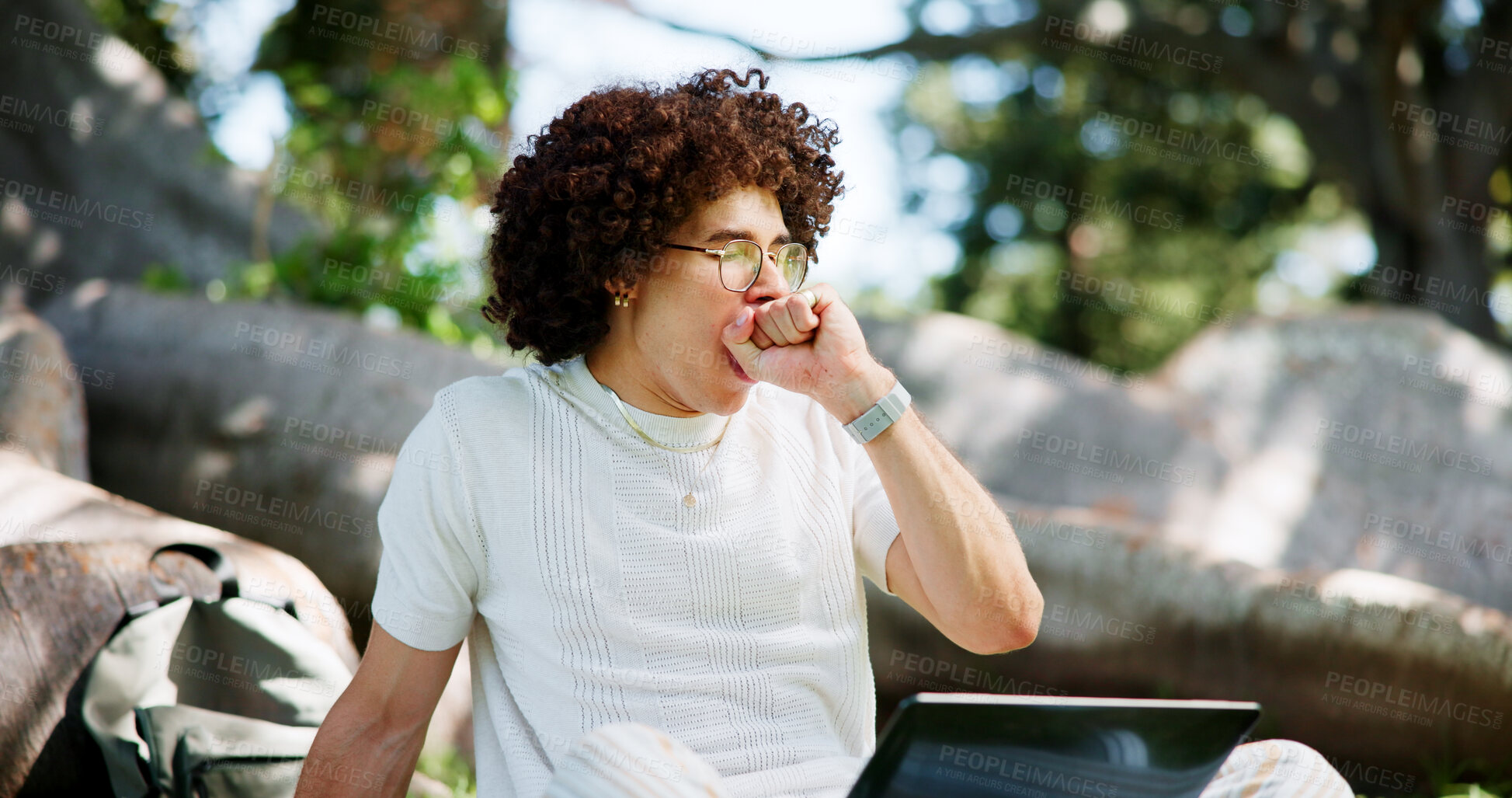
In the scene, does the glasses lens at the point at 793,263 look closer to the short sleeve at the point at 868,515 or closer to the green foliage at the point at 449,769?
the short sleeve at the point at 868,515

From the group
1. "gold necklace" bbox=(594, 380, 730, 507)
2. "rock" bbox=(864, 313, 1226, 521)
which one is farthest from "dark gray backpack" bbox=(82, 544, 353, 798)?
"rock" bbox=(864, 313, 1226, 521)

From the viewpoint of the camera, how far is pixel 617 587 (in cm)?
202

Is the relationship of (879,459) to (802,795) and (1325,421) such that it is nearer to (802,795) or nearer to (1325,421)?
(802,795)

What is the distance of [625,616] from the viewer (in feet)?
6.57

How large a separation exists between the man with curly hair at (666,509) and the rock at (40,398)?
255cm

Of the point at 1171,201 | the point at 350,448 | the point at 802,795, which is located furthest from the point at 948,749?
the point at 1171,201

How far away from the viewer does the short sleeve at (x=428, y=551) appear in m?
1.91

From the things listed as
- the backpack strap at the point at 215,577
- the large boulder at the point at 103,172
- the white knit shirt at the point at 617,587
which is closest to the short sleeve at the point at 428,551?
the white knit shirt at the point at 617,587

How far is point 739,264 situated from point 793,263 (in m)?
0.14

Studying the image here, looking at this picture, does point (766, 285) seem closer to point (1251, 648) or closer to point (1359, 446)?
point (1251, 648)

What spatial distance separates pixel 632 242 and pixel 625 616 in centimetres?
72

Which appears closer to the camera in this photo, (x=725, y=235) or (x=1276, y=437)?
(x=725, y=235)

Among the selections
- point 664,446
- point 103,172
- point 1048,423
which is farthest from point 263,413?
point 1048,423

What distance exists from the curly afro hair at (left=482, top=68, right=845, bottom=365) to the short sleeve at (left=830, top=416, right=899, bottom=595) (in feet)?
1.54
